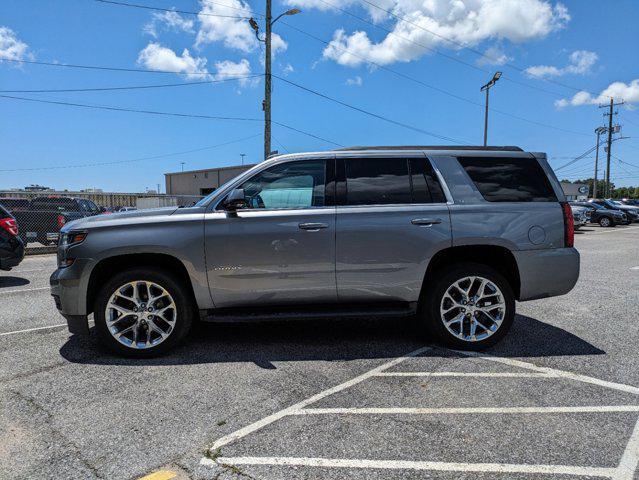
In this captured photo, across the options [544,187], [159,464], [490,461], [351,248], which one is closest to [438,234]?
[351,248]

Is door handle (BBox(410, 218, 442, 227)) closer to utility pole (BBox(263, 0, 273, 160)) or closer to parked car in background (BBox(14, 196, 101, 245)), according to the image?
parked car in background (BBox(14, 196, 101, 245))

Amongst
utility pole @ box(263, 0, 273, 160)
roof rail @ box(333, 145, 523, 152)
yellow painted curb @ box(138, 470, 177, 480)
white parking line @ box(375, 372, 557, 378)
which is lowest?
yellow painted curb @ box(138, 470, 177, 480)

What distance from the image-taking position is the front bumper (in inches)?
161

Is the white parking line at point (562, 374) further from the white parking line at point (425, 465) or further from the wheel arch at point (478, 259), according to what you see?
the white parking line at point (425, 465)

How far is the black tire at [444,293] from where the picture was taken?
4.33m

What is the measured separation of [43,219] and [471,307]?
538 inches

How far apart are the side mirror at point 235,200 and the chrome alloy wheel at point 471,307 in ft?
7.01

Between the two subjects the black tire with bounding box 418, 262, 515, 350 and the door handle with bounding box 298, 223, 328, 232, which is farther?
the black tire with bounding box 418, 262, 515, 350

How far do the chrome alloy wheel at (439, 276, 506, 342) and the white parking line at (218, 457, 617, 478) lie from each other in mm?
1910

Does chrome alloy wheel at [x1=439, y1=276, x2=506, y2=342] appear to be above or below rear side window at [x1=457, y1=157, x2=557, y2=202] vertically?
below

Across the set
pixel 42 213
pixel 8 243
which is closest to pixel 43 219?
pixel 42 213

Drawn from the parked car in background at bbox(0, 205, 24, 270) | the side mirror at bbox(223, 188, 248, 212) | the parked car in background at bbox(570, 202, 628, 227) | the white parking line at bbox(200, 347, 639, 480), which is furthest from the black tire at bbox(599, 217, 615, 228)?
the parked car in background at bbox(0, 205, 24, 270)

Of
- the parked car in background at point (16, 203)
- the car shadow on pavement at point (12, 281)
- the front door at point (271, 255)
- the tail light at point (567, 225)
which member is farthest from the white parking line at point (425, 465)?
the parked car in background at point (16, 203)

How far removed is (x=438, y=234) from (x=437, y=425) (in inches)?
73.6
